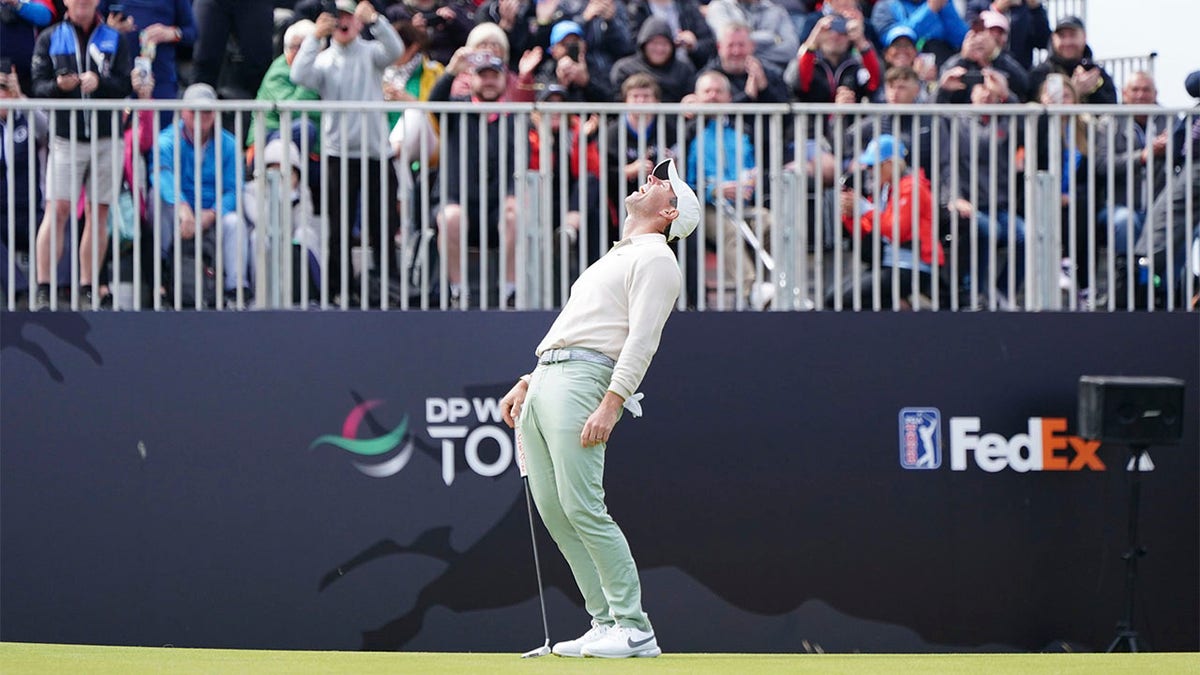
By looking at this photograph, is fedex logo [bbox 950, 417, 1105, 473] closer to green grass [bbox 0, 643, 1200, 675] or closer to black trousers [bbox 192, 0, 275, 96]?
green grass [bbox 0, 643, 1200, 675]

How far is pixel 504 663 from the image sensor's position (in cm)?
671

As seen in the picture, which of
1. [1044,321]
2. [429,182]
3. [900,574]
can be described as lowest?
[900,574]

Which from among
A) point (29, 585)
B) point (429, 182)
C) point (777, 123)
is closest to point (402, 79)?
point (429, 182)

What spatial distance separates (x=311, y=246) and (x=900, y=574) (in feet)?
10.7

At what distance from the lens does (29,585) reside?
9.10 metres

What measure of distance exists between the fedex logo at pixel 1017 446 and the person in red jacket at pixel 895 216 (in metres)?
0.71

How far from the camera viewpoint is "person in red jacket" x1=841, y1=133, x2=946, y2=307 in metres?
9.12

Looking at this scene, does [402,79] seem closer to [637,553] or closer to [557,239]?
[557,239]

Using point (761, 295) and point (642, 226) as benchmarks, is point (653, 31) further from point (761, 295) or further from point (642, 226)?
point (642, 226)

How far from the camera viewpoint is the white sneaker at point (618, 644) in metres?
6.71

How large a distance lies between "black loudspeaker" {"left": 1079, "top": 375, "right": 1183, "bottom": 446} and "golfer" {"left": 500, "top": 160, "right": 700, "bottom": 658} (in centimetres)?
290

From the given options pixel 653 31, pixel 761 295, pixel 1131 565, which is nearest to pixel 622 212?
pixel 761 295

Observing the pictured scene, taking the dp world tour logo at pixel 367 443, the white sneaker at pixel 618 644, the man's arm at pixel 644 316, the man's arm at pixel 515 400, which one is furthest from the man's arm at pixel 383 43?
the white sneaker at pixel 618 644

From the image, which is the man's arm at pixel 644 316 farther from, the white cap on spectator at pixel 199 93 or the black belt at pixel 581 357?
the white cap on spectator at pixel 199 93
